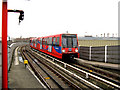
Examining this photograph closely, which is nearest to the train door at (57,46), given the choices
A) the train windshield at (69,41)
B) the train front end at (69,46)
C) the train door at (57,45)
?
the train door at (57,45)

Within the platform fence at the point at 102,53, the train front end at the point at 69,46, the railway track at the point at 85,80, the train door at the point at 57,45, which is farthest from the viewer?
the train door at the point at 57,45

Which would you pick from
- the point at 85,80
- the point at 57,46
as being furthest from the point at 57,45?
A: the point at 85,80

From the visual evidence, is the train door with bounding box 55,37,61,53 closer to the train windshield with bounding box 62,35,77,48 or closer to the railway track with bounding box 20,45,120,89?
the train windshield with bounding box 62,35,77,48

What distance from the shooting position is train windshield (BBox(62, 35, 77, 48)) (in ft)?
45.9

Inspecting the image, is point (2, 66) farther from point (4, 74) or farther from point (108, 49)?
point (108, 49)

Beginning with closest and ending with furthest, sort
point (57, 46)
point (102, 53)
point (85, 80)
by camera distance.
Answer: point (85, 80)
point (102, 53)
point (57, 46)

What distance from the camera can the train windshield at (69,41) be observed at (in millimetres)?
13984

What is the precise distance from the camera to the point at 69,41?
14.3m

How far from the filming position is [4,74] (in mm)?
5457

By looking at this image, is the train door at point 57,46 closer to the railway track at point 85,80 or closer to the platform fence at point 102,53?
the platform fence at point 102,53

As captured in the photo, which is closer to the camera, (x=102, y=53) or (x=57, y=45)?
(x=102, y=53)

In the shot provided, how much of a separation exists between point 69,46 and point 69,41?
1.77ft

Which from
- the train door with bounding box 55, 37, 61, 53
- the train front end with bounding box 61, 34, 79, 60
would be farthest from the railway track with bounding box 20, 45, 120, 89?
the train door with bounding box 55, 37, 61, 53

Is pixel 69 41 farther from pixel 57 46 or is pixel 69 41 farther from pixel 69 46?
pixel 57 46
